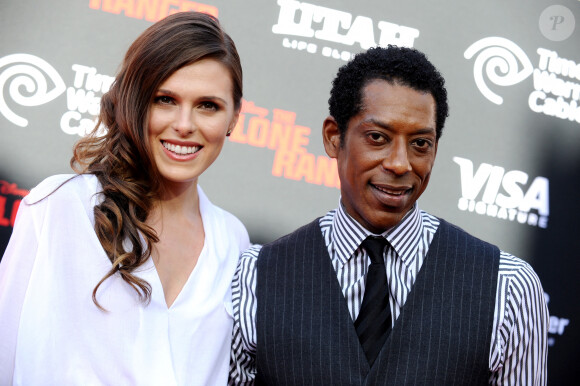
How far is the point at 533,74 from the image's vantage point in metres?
3.31

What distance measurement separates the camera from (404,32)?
323 centimetres

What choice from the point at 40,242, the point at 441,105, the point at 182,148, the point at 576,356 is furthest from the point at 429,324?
the point at 576,356

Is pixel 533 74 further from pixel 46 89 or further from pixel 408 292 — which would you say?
pixel 46 89

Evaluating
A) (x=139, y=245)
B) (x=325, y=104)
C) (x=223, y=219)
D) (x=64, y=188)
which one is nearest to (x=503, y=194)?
(x=325, y=104)

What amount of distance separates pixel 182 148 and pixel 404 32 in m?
1.75

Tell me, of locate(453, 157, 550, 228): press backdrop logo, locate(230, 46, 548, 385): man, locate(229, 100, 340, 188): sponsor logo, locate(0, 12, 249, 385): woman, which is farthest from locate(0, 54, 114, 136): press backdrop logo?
locate(453, 157, 550, 228): press backdrop logo

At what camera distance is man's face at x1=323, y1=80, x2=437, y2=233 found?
1.59 m

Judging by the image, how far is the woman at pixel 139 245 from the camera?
1599 millimetres

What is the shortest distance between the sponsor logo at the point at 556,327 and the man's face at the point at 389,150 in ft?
6.52

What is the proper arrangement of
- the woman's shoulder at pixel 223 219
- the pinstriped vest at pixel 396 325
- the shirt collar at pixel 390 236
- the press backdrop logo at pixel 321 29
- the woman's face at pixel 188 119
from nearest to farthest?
the pinstriped vest at pixel 396 325 → the shirt collar at pixel 390 236 → the woman's face at pixel 188 119 → the woman's shoulder at pixel 223 219 → the press backdrop logo at pixel 321 29

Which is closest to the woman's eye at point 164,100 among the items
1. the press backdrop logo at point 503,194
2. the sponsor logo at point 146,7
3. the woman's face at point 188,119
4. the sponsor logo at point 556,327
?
the woman's face at point 188,119

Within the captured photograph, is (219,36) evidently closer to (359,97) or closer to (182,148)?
(182,148)

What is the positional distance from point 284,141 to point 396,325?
165 cm

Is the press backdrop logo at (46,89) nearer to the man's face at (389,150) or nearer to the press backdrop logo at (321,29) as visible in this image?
the press backdrop logo at (321,29)
